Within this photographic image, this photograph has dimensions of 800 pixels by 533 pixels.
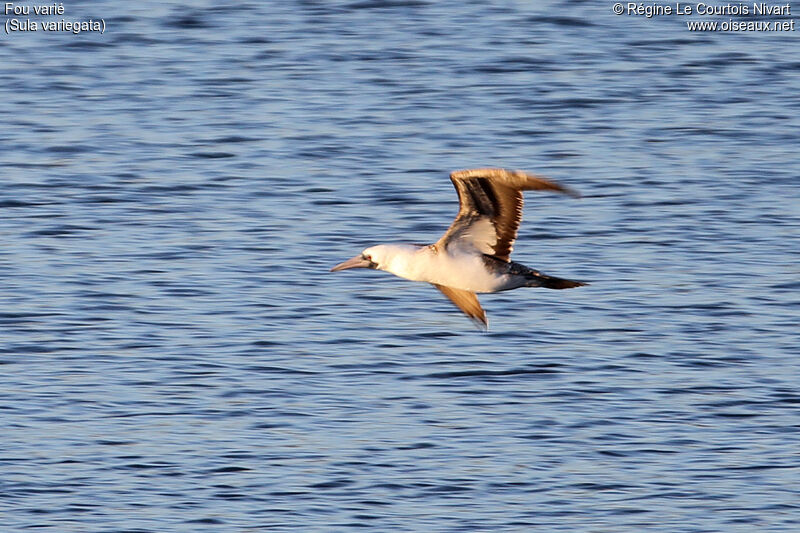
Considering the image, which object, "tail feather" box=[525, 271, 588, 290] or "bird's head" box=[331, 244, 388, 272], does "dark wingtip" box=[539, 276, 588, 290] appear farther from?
"bird's head" box=[331, 244, 388, 272]

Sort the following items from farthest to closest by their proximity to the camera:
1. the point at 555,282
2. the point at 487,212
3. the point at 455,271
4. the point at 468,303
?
the point at 468,303 < the point at 455,271 < the point at 487,212 < the point at 555,282

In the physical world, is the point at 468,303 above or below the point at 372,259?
below

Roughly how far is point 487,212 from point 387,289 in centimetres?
736

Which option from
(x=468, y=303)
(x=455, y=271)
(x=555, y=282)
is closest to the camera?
(x=555, y=282)

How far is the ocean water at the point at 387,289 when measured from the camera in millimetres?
15180

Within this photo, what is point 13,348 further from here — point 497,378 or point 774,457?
point 774,457

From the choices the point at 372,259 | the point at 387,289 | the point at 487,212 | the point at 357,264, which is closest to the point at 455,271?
the point at 487,212

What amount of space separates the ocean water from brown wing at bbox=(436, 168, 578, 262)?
2759 mm

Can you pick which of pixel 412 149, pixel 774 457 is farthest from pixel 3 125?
pixel 774 457

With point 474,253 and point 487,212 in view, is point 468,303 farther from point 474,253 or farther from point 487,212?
point 487,212

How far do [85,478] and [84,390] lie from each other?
6.03ft

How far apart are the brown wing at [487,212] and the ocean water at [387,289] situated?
109 inches

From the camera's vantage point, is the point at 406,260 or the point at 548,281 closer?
the point at 548,281

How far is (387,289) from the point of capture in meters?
19.9
